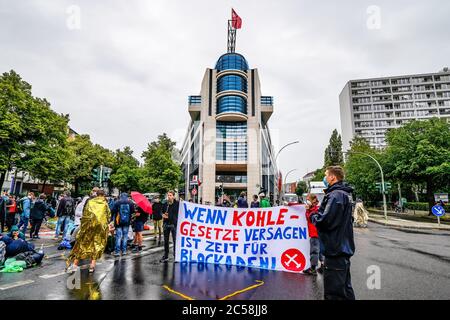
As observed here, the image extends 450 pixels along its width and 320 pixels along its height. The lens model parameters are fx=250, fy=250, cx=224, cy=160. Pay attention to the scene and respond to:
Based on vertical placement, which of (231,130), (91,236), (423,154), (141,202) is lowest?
(91,236)

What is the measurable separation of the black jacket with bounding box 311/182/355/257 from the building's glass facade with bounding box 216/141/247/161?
1936 inches

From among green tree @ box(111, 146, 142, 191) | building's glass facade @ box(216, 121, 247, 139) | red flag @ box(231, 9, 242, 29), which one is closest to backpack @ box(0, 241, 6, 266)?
green tree @ box(111, 146, 142, 191)

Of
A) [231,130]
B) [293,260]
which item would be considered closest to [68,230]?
[293,260]

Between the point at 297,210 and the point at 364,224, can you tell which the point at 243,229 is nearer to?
the point at 297,210

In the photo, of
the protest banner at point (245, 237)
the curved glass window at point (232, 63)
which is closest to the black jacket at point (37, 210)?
the protest banner at point (245, 237)

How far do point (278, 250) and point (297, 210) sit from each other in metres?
1.04

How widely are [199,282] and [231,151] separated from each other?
48.7 m

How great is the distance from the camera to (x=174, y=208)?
21.8ft

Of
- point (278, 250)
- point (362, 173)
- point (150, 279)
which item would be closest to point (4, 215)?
point (150, 279)

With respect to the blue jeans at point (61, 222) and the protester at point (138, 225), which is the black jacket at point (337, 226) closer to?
the protester at point (138, 225)

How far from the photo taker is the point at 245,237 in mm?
6070

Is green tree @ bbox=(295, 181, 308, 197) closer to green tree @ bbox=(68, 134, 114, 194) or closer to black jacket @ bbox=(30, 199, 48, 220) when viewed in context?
green tree @ bbox=(68, 134, 114, 194)

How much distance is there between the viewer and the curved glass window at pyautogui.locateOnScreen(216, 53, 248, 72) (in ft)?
187

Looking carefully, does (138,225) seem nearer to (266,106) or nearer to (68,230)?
(68,230)
